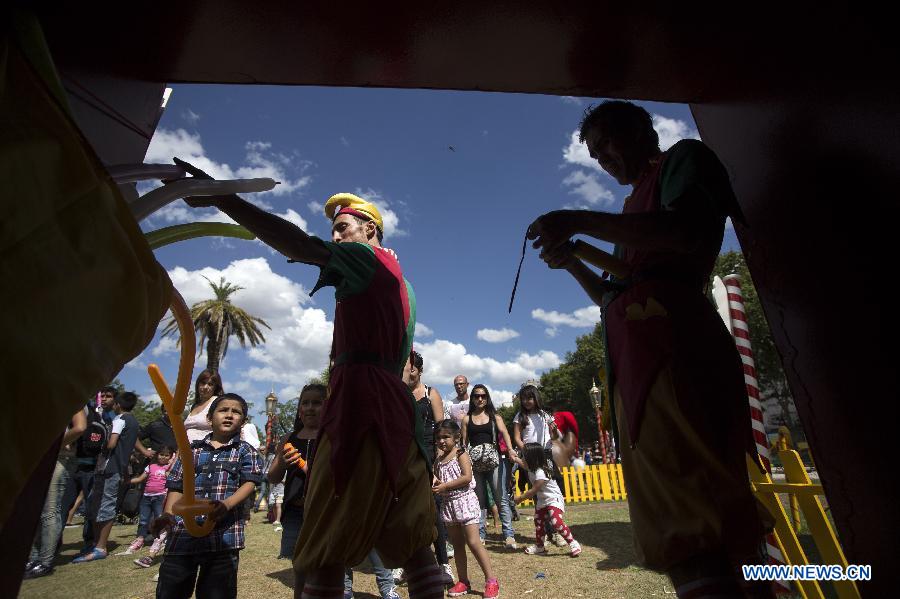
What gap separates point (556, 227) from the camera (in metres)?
1.48

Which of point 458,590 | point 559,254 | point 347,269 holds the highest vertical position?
point 347,269

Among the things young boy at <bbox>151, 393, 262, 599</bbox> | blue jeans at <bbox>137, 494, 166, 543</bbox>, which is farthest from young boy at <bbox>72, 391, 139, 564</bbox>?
young boy at <bbox>151, 393, 262, 599</bbox>

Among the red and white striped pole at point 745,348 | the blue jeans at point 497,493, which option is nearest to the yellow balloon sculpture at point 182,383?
the red and white striped pole at point 745,348

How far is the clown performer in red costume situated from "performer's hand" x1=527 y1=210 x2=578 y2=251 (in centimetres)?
82

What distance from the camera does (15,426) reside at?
0.53m

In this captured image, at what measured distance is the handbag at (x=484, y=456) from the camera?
6.20 metres

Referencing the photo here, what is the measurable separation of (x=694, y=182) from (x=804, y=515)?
232cm

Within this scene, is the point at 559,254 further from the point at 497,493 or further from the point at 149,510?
the point at 149,510

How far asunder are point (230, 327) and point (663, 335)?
1159 inches

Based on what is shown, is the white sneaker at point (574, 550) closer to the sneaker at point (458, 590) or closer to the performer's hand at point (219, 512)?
the sneaker at point (458, 590)

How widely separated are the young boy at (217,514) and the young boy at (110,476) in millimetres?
4024

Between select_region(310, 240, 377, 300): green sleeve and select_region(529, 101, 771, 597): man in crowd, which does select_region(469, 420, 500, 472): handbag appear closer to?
select_region(310, 240, 377, 300): green sleeve

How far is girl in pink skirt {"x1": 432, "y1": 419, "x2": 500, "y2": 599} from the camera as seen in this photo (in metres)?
4.20

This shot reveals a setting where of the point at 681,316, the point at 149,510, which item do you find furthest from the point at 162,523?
the point at 149,510
